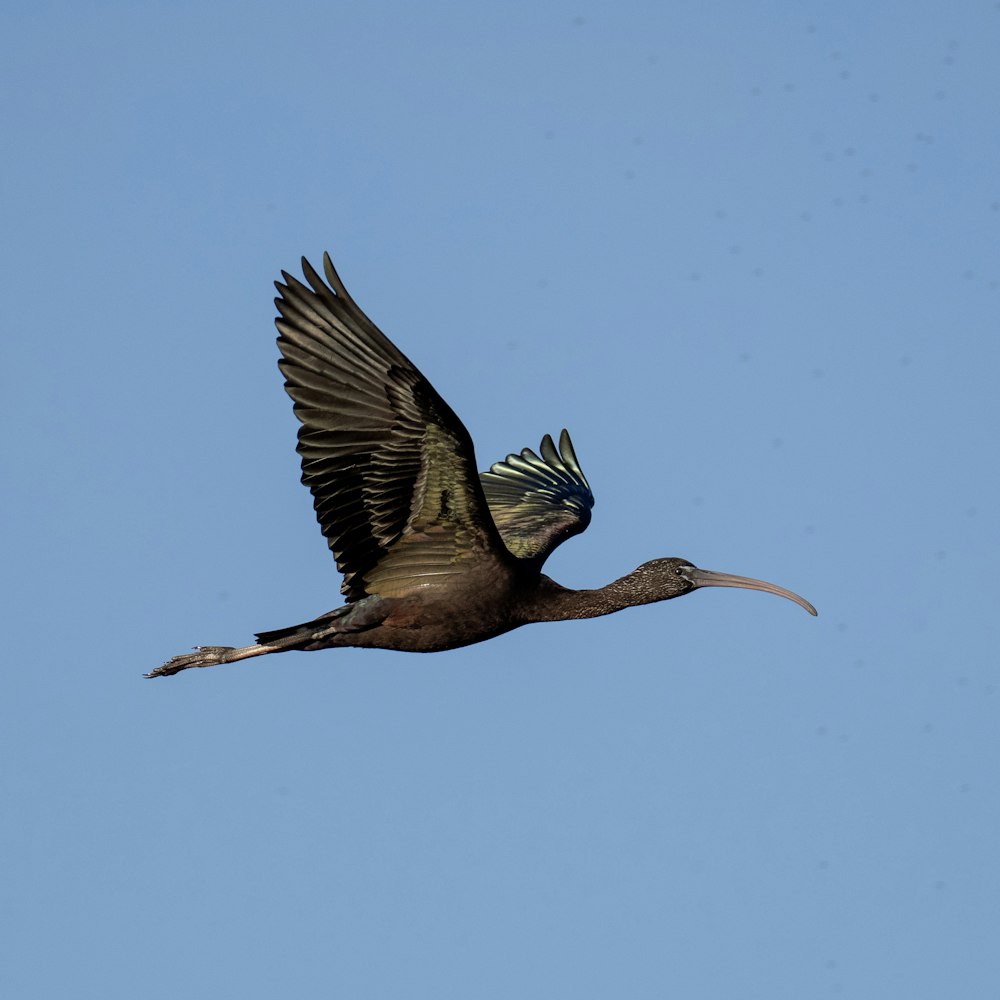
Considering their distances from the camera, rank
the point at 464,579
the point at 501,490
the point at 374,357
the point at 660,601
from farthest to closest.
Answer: the point at 501,490 → the point at 660,601 → the point at 464,579 → the point at 374,357

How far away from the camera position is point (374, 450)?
17469mm

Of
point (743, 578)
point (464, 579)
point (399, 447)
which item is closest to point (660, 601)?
point (743, 578)

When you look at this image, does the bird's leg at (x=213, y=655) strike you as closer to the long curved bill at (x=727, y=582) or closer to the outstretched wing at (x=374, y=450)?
the outstretched wing at (x=374, y=450)

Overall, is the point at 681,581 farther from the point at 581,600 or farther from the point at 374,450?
the point at 374,450

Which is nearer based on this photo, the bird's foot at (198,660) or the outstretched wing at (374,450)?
the outstretched wing at (374,450)

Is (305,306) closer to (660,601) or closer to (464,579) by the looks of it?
(464,579)

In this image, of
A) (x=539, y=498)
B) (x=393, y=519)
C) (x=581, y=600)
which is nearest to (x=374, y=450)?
(x=393, y=519)

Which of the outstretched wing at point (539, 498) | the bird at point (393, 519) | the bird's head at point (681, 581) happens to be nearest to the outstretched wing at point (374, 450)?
the bird at point (393, 519)

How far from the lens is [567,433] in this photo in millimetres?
24375

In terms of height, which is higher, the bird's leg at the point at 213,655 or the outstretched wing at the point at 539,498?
the outstretched wing at the point at 539,498

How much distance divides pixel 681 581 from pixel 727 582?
1.54 feet

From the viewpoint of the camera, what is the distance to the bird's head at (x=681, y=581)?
19.5 meters

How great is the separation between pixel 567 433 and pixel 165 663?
6410mm

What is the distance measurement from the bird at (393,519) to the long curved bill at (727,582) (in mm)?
14
